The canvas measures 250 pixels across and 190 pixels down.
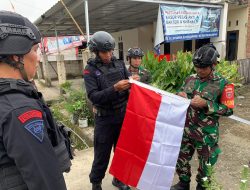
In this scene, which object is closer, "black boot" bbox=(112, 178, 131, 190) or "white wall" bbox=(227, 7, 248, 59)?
"black boot" bbox=(112, 178, 131, 190)

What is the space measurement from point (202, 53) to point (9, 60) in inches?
72.4

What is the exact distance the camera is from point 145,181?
95.7 inches

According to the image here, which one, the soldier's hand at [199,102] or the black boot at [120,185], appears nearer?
the soldier's hand at [199,102]

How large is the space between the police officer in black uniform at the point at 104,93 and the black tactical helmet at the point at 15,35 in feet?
4.29

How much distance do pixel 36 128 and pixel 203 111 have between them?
6.28 ft

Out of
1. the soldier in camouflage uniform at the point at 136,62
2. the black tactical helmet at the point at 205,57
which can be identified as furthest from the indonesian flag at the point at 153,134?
the soldier in camouflage uniform at the point at 136,62

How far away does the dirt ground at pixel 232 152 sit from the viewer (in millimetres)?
3246

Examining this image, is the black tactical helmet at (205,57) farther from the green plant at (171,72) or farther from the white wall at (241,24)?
the white wall at (241,24)

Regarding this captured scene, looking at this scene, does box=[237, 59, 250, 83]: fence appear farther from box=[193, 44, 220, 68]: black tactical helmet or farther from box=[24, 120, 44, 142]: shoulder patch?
box=[24, 120, 44, 142]: shoulder patch

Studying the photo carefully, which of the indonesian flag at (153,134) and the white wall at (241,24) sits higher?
the white wall at (241,24)

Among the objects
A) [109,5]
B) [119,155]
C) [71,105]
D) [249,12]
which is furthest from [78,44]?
[119,155]

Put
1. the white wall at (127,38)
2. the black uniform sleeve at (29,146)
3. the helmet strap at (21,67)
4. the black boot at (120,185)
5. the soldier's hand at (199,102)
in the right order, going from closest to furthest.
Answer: the black uniform sleeve at (29,146) → the helmet strap at (21,67) → the soldier's hand at (199,102) → the black boot at (120,185) → the white wall at (127,38)

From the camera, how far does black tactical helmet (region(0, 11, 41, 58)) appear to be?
110cm

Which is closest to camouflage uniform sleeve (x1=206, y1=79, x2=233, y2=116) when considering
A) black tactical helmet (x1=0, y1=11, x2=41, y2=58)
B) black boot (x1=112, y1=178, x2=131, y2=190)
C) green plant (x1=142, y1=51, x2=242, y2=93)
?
black boot (x1=112, y1=178, x2=131, y2=190)
